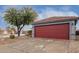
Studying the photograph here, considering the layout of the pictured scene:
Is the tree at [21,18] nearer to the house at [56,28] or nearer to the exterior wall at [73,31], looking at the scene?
the house at [56,28]

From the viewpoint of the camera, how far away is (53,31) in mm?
4301

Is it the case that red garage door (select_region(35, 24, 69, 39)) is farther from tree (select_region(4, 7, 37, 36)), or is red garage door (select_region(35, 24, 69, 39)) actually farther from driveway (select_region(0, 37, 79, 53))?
tree (select_region(4, 7, 37, 36))

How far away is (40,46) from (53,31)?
0.28m

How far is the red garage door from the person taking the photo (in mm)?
4255

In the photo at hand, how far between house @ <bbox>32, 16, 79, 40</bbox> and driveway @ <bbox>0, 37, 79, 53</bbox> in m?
0.07

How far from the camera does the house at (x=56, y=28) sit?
4.24 m

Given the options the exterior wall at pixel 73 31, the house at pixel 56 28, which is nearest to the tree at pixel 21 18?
the house at pixel 56 28

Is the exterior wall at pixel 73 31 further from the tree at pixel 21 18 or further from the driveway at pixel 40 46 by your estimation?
the tree at pixel 21 18

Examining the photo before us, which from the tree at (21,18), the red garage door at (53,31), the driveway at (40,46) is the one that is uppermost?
the tree at (21,18)

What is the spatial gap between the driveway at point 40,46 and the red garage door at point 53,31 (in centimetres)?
6

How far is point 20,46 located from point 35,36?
25cm

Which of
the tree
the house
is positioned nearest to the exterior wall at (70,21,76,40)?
the house

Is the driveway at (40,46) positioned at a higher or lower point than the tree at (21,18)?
lower
